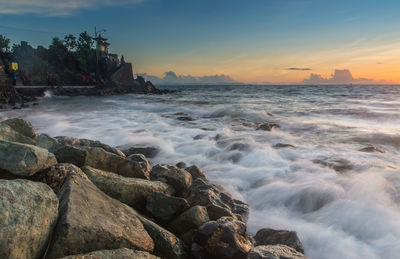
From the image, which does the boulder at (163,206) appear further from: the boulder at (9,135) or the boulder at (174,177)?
the boulder at (9,135)

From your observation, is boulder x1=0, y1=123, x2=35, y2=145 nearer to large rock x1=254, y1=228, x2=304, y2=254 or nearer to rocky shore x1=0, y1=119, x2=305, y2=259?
rocky shore x1=0, y1=119, x2=305, y2=259

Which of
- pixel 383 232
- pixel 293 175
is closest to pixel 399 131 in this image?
pixel 293 175

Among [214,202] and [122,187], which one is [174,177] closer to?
A: [214,202]

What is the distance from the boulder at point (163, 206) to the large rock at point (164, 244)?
1.90ft

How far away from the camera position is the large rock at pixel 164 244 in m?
2.67

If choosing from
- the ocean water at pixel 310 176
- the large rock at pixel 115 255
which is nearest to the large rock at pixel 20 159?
the large rock at pixel 115 255

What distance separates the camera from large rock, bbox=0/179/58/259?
186cm

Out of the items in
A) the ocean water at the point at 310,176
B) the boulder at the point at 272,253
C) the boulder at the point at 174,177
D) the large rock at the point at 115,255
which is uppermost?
the large rock at the point at 115,255

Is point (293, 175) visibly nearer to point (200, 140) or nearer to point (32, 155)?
point (200, 140)

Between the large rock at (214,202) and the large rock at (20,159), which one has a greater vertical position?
the large rock at (20,159)

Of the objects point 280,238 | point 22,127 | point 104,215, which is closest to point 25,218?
point 104,215

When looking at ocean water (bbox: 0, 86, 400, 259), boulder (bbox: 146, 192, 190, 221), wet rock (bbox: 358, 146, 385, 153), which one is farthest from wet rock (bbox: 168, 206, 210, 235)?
wet rock (bbox: 358, 146, 385, 153)

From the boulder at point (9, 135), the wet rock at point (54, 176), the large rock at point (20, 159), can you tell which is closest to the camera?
the large rock at point (20, 159)

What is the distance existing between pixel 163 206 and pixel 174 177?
Answer: 1.20m
